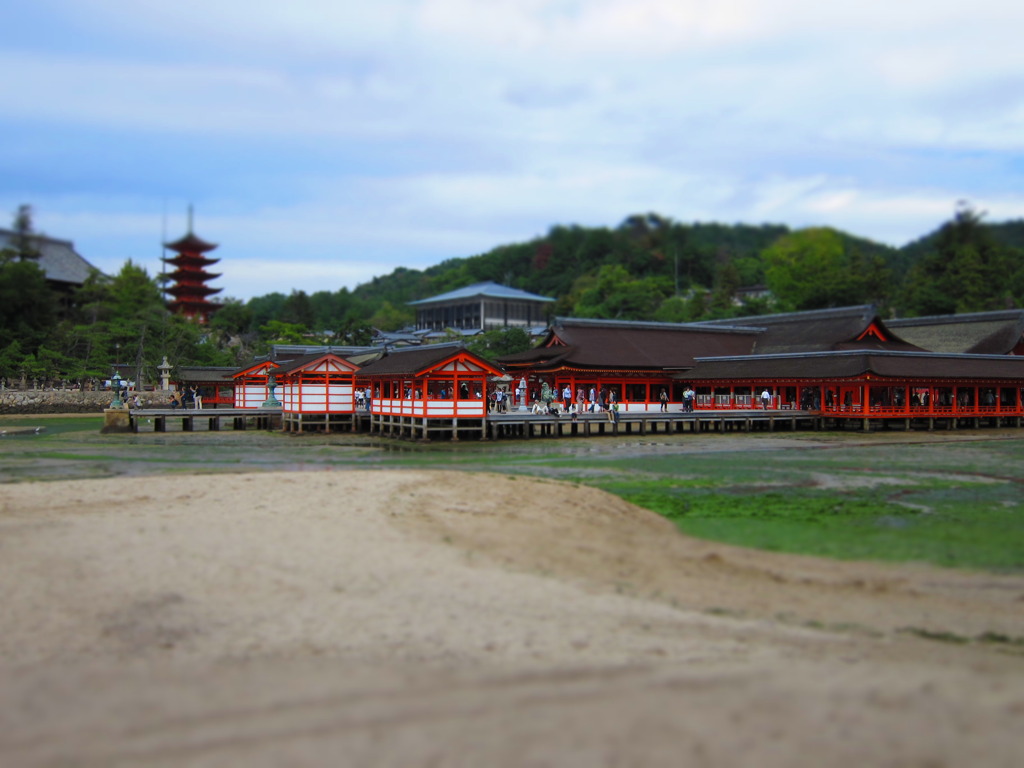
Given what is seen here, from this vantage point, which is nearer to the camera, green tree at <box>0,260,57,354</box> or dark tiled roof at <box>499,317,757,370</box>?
dark tiled roof at <box>499,317,757,370</box>

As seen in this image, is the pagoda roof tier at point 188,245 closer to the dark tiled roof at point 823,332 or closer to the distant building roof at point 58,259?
the distant building roof at point 58,259

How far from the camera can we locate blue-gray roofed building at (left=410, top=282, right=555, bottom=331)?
251 ft

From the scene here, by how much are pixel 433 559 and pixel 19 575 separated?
15.7ft

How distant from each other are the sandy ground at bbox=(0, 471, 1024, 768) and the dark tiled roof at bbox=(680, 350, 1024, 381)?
24.3 m

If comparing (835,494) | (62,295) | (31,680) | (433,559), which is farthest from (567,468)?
(62,295)

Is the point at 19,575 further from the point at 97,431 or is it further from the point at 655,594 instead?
the point at 97,431

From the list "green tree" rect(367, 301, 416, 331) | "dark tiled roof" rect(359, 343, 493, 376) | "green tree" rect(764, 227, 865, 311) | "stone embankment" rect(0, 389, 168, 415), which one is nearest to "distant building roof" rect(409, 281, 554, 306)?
"green tree" rect(367, 301, 416, 331)

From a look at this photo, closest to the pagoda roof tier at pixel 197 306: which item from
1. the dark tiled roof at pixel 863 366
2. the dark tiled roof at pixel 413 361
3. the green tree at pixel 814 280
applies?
the dark tiled roof at pixel 413 361

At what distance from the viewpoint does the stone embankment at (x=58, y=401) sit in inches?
1957

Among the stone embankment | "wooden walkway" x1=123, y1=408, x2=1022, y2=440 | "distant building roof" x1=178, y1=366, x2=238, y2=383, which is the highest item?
"distant building roof" x1=178, y1=366, x2=238, y2=383

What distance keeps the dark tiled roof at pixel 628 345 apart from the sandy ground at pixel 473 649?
2667 cm

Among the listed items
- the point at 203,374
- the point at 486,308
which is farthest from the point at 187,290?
the point at 203,374

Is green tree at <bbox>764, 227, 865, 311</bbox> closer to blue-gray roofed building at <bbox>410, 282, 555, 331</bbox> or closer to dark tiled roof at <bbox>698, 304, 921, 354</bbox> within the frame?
dark tiled roof at <bbox>698, 304, 921, 354</bbox>

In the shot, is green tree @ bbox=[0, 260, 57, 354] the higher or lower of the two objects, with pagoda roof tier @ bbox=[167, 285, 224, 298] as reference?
lower
